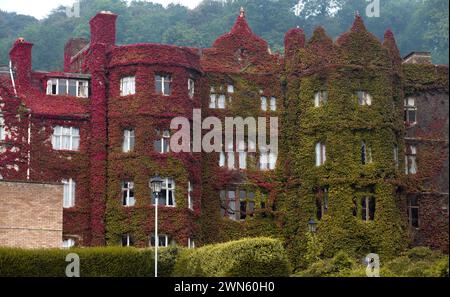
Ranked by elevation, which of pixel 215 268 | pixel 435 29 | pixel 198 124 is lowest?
pixel 215 268

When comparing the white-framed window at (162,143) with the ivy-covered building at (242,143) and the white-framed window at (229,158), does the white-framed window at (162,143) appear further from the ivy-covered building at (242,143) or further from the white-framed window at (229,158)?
the white-framed window at (229,158)

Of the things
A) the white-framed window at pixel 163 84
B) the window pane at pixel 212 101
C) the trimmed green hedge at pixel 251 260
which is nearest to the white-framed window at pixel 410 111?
the window pane at pixel 212 101

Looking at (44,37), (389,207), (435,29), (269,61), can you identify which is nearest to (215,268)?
(389,207)

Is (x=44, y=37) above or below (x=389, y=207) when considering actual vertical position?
above

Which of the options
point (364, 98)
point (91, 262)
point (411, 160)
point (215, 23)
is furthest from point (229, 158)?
point (215, 23)

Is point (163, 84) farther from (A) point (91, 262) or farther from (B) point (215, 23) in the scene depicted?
(B) point (215, 23)

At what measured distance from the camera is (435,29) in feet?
350

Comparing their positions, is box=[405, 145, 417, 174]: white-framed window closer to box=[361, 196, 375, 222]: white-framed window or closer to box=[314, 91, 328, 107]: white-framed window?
box=[361, 196, 375, 222]: white-framed window

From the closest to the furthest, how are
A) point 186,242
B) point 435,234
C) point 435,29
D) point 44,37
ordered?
point 186,242 < point 435,234 < point 435,29 < point 44,37

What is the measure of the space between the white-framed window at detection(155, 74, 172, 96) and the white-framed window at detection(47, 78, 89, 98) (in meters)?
4.56

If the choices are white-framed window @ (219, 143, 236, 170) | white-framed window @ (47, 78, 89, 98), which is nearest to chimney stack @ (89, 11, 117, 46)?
white-framed window @ (47, 78, 89, 98)

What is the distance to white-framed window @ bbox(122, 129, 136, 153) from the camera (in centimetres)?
7106
